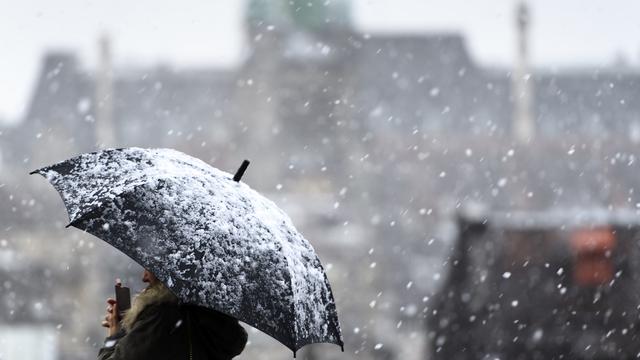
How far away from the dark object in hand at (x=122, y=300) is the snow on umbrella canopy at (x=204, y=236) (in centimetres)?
14

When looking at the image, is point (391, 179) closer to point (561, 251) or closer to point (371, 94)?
point (371, 94)

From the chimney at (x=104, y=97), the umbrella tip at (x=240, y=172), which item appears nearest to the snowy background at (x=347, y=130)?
the chimney at (x=104, y=97)

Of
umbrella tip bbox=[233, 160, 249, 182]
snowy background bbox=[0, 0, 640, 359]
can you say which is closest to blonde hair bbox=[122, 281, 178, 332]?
umbrella tip bbox=[233, 160, 249, 182]

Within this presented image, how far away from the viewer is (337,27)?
6203cm

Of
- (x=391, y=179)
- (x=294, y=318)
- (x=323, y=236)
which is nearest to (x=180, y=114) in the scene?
(x=391, y=179)

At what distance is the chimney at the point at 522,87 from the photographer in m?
61.4

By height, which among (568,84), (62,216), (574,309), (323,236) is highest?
(568,84)

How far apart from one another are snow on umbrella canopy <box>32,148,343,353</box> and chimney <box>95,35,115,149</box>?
187 feet

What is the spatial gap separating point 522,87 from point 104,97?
22.8m

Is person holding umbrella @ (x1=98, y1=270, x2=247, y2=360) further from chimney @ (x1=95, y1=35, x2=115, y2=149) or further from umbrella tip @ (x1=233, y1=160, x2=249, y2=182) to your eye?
chimney @ (x1=95, y1=35, x2=115, y2=149)

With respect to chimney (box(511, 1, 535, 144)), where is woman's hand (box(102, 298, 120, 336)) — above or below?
below

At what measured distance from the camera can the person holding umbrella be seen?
96.3 inches

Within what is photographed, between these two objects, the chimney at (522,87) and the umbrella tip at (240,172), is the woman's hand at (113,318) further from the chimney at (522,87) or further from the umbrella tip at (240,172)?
the chimney at (522,87)

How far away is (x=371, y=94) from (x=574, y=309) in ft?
194
